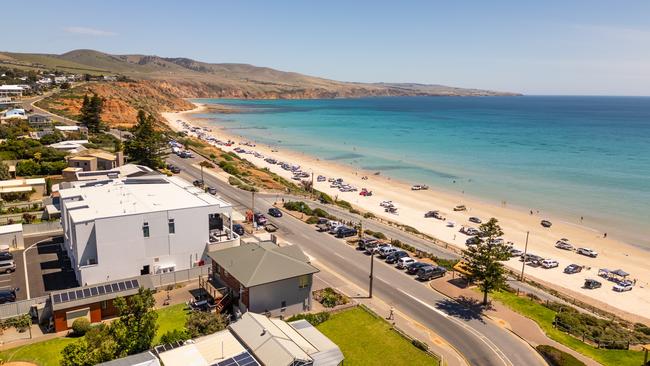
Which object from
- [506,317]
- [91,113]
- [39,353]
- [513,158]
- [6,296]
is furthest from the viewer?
[513,158]

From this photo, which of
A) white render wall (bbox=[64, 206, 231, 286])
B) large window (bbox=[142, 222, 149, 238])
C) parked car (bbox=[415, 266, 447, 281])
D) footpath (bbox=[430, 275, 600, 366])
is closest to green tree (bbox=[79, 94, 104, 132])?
white render wall (bbox=[64, 206, 231, 286])

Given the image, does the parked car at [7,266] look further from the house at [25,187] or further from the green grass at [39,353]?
the house at [25,187]

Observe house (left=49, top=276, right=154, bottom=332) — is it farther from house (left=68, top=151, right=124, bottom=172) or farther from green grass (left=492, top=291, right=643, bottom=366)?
house (left=68, top=151, right=124, bottom=172)

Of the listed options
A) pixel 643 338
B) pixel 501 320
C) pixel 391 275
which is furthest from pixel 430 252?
pixel 643 338

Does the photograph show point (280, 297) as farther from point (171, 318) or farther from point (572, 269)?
point (572, 269)

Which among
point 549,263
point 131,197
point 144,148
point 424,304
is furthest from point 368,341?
point 144,148

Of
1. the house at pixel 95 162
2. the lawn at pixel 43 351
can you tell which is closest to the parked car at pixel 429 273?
the lawn at pixel 43 351
